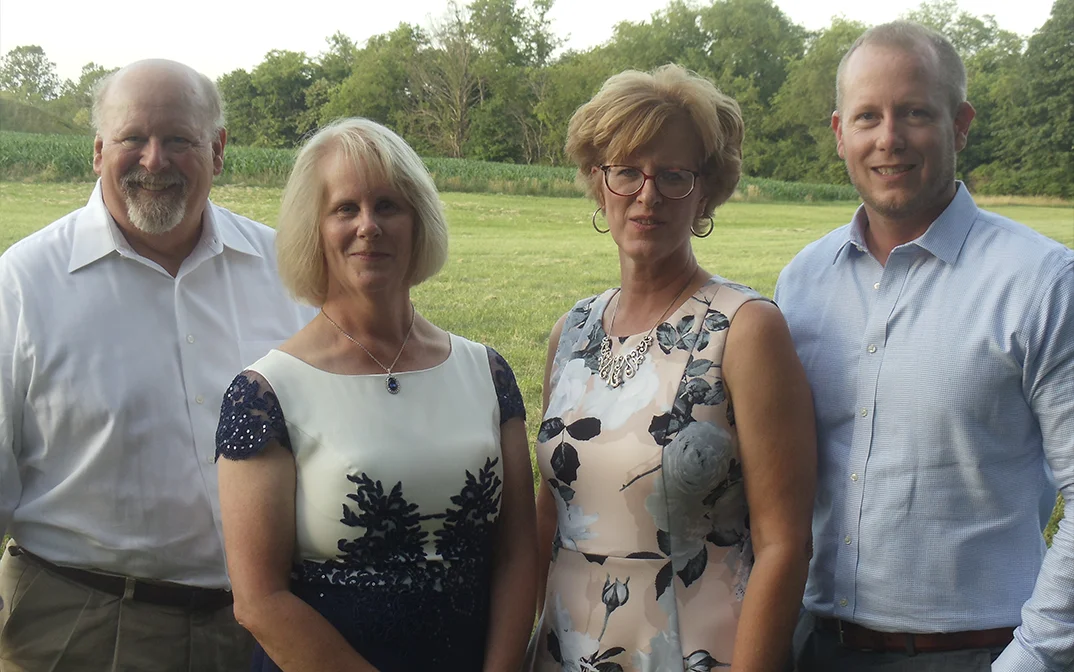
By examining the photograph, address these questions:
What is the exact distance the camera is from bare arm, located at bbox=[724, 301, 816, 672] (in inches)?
61.6

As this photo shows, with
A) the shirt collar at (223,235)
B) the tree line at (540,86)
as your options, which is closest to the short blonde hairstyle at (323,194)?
the shirt collar at (223,235)

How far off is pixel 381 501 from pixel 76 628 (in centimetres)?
99

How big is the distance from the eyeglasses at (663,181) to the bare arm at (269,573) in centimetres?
81

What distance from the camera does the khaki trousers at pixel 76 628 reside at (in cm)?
207

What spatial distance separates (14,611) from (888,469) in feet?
6.25

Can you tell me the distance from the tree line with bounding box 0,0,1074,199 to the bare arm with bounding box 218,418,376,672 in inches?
108

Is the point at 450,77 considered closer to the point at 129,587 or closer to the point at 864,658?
the point at 129,587

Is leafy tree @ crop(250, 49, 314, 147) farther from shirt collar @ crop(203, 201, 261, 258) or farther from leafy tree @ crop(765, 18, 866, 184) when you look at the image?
leafy tree @ crop(765, 18, 866, 184)

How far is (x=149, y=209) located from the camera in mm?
2135

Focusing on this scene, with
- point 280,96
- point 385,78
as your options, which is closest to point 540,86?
point 385,78

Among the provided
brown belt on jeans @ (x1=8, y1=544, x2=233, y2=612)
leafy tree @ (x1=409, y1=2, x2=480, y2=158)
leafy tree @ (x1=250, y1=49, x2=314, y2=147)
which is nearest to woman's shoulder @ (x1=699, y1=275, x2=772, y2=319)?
brown belt on jeans @ (x1=8, y1=544, x2=233, y2=612)

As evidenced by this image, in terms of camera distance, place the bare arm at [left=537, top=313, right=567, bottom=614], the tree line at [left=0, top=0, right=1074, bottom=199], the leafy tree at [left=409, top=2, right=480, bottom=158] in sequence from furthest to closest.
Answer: the leafy tree at [left=409, top=2, right=480, bottom=158] < the tree line at [left=0, top=0, right=1074, bottom=199] < the bare arm at [left=537, top=313, right=567, bottom=614]

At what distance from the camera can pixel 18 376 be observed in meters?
2.01

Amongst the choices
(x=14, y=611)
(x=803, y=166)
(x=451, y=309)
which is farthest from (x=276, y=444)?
(x=803, y=166)
